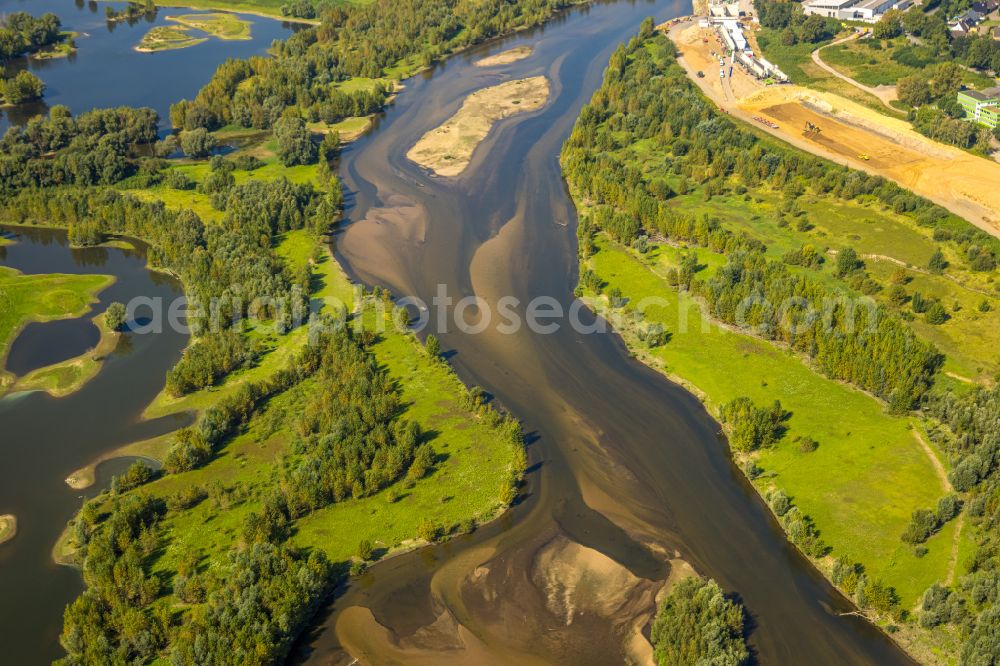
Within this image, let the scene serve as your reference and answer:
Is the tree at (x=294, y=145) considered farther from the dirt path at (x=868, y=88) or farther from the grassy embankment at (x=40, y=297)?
the dirt path at (x=868, y=88)

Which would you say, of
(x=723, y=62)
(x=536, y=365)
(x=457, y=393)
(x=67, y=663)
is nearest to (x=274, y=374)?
(x=457, y=393)

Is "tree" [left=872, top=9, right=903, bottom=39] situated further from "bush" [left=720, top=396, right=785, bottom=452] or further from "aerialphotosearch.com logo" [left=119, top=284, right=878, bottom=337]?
"bush" [left=720, top=396, right=785, bottom=452]

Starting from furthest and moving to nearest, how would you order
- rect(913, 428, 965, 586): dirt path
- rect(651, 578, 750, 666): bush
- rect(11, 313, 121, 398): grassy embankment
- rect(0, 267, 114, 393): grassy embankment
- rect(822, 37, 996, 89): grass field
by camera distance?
rect(822, 37, 996, 89): grass field, rect(0, 267, 114, 393): grassy embankment, rect(11, 313, 121, 398): grassy embankment, rect(913, 428, 965, 586): dirt path, rect(651, 578, 750, 666): bush

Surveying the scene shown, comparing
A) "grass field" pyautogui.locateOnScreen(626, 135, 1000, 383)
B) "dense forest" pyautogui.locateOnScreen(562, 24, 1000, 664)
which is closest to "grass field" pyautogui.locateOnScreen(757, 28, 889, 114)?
"dense forest" pyautogui.locateOnScreen(562, 24, 1000, 664)

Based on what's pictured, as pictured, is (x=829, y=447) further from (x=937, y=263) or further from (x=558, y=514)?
(x=937, y=263)

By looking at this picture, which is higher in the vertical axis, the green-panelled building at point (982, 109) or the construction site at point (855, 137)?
the green-panelled building at point (982, 109)

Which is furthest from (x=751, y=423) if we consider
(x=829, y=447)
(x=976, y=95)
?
(x=976, y=95)

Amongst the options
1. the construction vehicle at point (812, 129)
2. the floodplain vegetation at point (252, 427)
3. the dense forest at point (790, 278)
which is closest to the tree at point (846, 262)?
the dense forest at point (790, 278)
